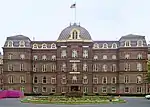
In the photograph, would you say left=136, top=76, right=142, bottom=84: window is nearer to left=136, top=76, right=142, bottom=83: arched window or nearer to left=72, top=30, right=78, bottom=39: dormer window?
left=136, top=76, right=142, bottom=83: arched window

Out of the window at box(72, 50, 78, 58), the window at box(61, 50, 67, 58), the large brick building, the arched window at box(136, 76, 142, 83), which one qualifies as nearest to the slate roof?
the large brick building

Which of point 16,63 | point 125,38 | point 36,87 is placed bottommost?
point 36,87

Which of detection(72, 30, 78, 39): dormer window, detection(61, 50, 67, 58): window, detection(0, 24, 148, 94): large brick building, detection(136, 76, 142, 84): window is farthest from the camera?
detection(61, 50, 67, 58): window

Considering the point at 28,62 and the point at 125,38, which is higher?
the point at 125,38

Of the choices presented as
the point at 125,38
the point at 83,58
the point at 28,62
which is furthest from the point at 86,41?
the point at 28,62

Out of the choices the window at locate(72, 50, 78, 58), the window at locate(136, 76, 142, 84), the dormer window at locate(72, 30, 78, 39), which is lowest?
the window at locate(136, 76, 142, 84)

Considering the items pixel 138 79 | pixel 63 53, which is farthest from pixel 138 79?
pixel 63 53

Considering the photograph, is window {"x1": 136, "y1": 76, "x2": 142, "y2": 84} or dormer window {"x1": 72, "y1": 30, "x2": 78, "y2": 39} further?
window {"x1": 136, "y1": 76, "x2": 142, "y2": 84}

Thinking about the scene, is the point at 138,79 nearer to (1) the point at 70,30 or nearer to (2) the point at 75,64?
(2) the point at 75,64

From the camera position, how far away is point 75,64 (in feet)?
294

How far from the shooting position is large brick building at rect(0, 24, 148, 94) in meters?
89.6

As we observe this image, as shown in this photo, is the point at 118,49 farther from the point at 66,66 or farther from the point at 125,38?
the point at 66,66

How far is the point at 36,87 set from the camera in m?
93.9

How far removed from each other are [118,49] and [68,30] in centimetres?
1395
